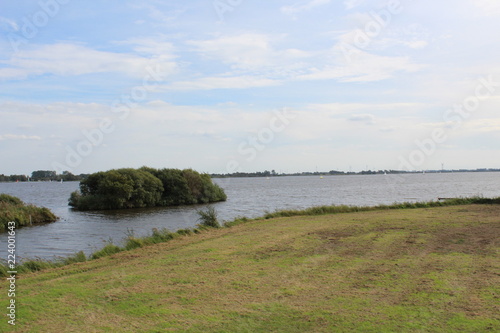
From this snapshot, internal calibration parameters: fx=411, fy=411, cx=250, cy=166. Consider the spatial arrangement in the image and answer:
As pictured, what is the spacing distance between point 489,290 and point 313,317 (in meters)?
3.62

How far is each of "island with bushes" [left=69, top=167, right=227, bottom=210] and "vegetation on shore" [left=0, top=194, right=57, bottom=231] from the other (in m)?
11.6

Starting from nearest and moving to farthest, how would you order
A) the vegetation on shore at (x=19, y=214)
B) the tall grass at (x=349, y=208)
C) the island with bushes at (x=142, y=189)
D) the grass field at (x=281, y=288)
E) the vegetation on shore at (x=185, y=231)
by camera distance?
1. the grass field at (x=281, y=288)
2. the vegetation on shore at (x=185, y=231)
3. the tall grass at (x=349, y=208)
4. the vegetation on shore at (x=19, y=214)
5. the island with bushes at (x=142, y=189)

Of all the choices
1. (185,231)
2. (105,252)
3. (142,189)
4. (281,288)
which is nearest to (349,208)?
(185,231)

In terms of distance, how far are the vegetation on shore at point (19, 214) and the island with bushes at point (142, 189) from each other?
11.6 m

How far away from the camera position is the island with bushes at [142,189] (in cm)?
4672

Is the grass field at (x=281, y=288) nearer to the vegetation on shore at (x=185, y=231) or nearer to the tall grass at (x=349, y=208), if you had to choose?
the vegetation on shore at (x=185, y=231)

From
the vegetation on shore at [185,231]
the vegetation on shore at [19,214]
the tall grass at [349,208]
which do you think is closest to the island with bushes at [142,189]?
the vegetation on shore at [19,214]

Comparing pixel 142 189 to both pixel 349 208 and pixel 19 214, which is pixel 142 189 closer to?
pixel 19 214

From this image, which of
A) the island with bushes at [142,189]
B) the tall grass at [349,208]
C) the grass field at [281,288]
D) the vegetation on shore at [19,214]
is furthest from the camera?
the island with bushes at [142,189]

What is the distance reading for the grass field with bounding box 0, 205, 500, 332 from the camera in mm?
6359

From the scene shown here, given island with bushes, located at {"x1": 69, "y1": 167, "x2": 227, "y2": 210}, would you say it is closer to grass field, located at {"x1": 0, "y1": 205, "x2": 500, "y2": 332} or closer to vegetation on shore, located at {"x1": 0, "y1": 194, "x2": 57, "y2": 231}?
vegetation on shore, located at {"x1": 0, "y1": 194, "x2": 57, "y2": 231}

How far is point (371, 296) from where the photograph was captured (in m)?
7.48

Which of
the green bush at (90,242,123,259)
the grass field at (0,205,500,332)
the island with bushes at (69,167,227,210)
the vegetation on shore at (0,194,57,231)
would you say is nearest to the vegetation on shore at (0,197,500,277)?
the green bush at (90,242,123,259)

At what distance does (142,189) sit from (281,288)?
42613 mm
